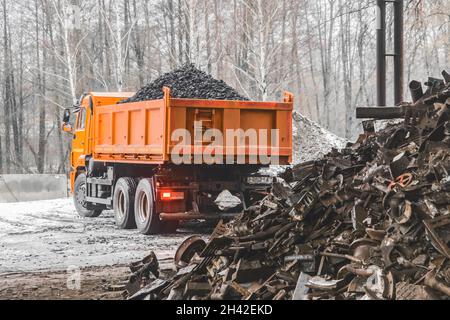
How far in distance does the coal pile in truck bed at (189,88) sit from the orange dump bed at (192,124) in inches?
21.8

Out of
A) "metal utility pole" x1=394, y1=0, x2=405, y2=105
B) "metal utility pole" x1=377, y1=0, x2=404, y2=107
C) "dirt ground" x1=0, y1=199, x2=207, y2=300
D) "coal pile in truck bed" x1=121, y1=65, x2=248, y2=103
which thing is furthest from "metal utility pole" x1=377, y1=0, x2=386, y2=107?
"dirt ground" x1=0, y1=199, x2=207, y2=300

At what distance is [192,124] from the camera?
40.9 ft

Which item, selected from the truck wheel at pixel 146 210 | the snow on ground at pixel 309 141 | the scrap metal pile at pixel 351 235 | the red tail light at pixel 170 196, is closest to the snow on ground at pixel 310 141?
the snow on ground at pixel 309 141

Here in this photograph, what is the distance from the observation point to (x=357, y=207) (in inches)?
276

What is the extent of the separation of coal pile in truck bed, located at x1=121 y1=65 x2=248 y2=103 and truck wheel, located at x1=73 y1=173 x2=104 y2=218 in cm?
323

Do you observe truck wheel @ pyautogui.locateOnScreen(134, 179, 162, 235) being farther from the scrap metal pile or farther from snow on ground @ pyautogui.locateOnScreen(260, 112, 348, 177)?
snow on ground @ pyautogui.locateOnScreen(260, 112, 348, 177)

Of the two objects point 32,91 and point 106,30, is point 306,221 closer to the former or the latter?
point 106,30

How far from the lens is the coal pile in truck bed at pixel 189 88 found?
13195 millimetres

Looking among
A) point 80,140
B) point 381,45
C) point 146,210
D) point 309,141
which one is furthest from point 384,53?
point 80,140

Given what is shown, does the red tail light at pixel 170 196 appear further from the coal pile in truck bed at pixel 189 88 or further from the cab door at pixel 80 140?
the cab door at pixel 80 140

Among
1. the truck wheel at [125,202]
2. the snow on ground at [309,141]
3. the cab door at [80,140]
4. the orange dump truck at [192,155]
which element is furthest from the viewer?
the snow on ground at [309,141]
